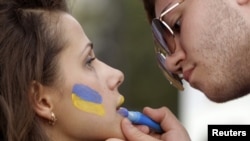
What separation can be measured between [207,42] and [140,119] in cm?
68

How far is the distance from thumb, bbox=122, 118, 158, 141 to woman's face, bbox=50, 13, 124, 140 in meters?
0.03

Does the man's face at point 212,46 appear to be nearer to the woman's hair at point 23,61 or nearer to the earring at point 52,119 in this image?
the woman's hair at point 23,61

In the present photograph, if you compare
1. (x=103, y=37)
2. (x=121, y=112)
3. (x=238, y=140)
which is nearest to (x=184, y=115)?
(x=103, y=37)

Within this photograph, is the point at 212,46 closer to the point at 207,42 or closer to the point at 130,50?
the point at 207,42

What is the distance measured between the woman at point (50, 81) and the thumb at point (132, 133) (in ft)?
0.10

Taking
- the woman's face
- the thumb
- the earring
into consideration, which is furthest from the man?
the earring

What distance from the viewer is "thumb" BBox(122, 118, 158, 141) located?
5.01 meters

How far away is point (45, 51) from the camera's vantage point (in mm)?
4930

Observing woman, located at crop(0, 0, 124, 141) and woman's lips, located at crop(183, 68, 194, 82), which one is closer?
woman, located at crop(0, 0, 124, 141)

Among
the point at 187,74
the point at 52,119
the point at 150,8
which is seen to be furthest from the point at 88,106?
the point at 150,8

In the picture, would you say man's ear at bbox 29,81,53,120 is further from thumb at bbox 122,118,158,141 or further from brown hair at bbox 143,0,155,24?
brown hair at bbox 143,0,155,24

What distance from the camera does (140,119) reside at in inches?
203

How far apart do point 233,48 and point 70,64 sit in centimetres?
104

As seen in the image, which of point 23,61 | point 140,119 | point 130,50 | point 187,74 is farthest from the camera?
point 130,50
